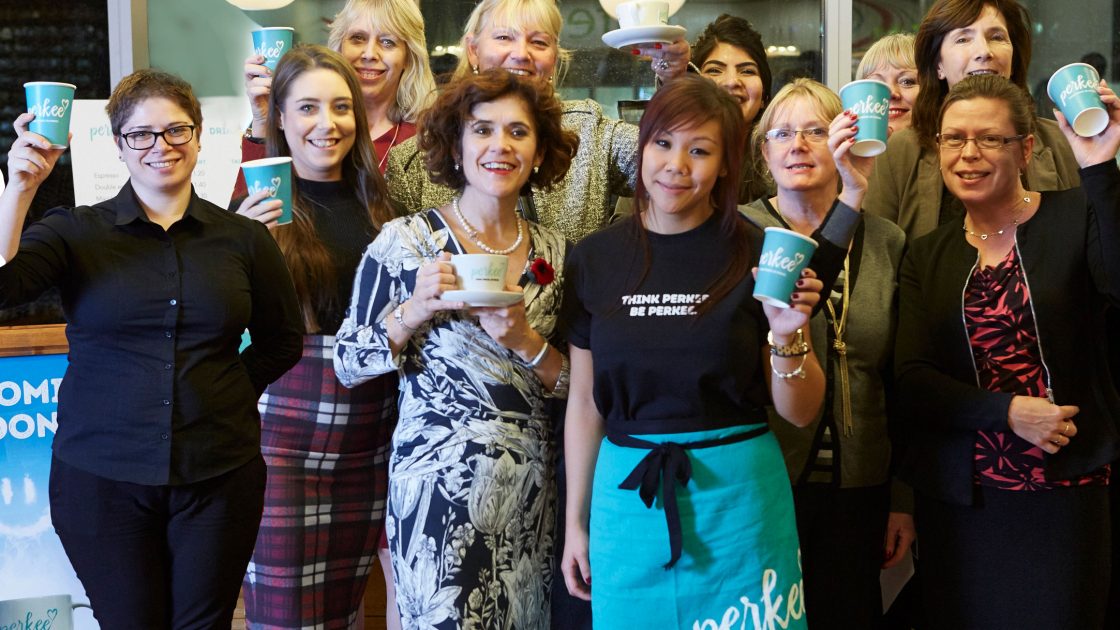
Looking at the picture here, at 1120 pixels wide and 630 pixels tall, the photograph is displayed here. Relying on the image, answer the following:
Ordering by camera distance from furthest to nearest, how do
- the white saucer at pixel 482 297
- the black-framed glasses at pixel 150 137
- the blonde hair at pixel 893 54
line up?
the blonde hair at pixel 893 54 < the black-framed glasses at pixel 150 137 < the white saucer at pixel 482 297

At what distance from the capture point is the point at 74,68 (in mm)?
4766

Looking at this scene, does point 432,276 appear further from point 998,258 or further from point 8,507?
point 8,507

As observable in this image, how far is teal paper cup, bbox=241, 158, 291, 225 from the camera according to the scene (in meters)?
2.48

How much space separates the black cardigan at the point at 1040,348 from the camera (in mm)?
2322

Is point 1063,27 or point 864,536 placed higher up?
point 1063,27

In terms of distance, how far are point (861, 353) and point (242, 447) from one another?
55.9 inches

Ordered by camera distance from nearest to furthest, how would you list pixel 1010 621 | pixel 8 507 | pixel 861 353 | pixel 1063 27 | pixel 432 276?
pixel 432 276, pixel 1010 621, pixel 861 353, pixel 8 507, pixel 1063 27

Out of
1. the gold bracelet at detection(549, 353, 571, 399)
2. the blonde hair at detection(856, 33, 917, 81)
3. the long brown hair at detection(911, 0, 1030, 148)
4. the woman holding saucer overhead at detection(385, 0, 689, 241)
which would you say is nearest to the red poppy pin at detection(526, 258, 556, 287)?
the gold bracelet at detection(549, 353, 571, 399)

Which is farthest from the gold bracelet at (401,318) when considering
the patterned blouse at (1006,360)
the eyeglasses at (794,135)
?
the patterned blouse at (1006,360)

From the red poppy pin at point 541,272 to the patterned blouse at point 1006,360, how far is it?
3.09 ft

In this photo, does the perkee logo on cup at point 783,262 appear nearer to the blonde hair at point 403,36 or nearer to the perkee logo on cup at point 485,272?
the perkee logo on cup at point 485,272

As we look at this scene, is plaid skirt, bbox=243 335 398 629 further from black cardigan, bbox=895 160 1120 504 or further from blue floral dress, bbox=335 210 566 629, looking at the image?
black cardigan, bbox=895 160 1120 504

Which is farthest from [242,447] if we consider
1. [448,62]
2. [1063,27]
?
[1063,27]

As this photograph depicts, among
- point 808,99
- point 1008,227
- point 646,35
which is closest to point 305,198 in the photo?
point 646,35
